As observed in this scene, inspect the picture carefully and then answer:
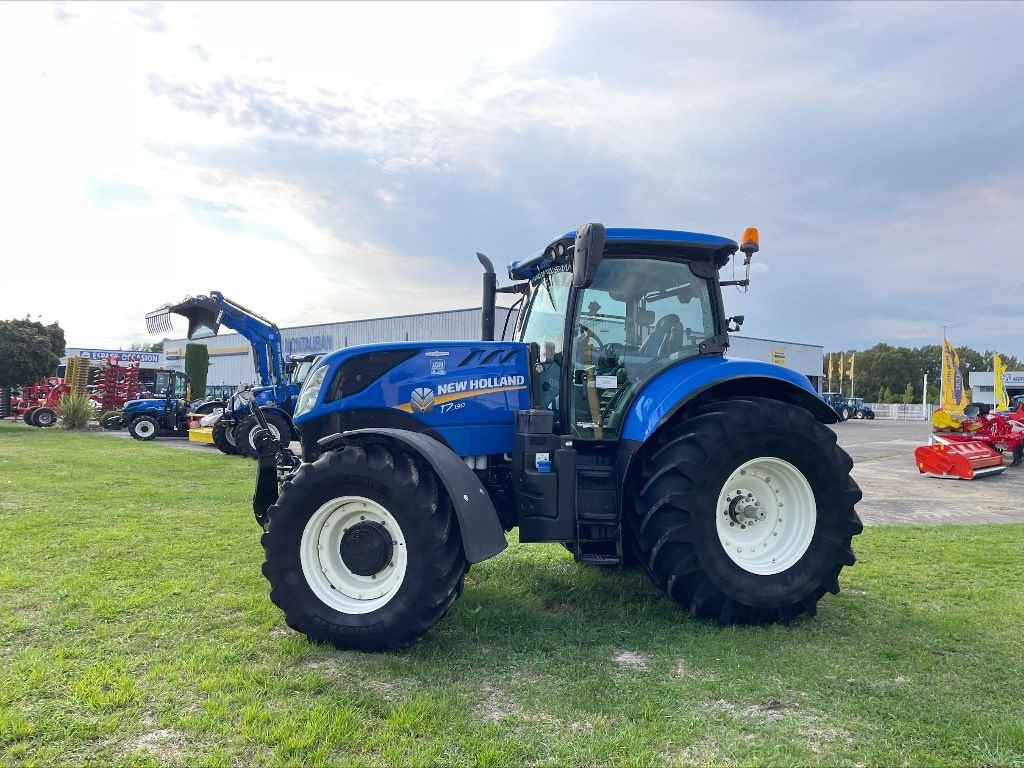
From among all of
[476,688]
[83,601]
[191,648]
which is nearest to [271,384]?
[83,601]

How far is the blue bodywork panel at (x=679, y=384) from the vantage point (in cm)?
438

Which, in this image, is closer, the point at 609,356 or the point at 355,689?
the point at 355,689

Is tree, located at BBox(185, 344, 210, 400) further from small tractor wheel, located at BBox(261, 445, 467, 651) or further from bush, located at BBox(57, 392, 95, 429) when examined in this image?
small tractor wheel, located at BBox(261, 445, 467, 651)

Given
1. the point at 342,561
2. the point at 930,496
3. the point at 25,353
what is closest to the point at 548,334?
the point at 342,561

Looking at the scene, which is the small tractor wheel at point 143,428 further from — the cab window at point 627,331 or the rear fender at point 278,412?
the cab window at point 627,331

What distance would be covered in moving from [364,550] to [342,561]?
196 mm

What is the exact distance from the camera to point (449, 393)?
4730 millimetres

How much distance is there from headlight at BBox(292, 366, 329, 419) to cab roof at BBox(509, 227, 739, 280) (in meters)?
1.81

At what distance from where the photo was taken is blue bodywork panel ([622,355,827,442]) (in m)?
4.38

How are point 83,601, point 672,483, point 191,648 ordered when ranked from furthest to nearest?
point 83,601 → point 672,483 → point 191,648

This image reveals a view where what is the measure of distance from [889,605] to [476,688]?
3195mm

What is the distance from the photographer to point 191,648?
389 centimetres

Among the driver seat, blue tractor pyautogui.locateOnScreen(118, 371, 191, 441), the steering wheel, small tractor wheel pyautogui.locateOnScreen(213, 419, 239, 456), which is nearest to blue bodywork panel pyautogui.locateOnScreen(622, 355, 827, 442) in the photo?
the driver seat

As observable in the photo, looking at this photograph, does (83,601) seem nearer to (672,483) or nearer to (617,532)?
(617,532)
